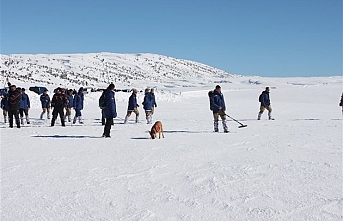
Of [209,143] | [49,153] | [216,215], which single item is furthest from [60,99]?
[216,215]

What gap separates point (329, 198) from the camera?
4.76 m

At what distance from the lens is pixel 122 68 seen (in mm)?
151750

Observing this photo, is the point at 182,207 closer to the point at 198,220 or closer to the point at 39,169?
the point at 198,220

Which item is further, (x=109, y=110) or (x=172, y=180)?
(x=109, y=110)

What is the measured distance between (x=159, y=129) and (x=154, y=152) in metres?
2.43

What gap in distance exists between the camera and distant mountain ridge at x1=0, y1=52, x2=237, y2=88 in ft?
382

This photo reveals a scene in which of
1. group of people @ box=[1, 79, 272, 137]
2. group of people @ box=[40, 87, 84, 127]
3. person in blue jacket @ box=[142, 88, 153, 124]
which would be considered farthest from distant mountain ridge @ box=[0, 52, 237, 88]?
person in blue jacket @ box=[142, 88, 153, 124]

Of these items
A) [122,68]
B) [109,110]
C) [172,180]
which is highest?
[122,68]

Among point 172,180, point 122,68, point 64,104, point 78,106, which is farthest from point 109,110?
point 122,68

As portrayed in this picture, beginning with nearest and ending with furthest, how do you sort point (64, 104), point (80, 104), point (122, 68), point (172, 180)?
1. point (172, 180)
2. point (64, 104)
3. point (80, 104)
4. point (122, 68)

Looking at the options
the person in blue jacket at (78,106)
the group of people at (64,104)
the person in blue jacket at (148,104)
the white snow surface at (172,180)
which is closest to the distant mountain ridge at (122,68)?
the group of people at (64,104)

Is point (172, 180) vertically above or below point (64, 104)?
below

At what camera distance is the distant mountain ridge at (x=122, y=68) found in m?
116

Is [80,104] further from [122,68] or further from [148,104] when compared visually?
[122,68]
